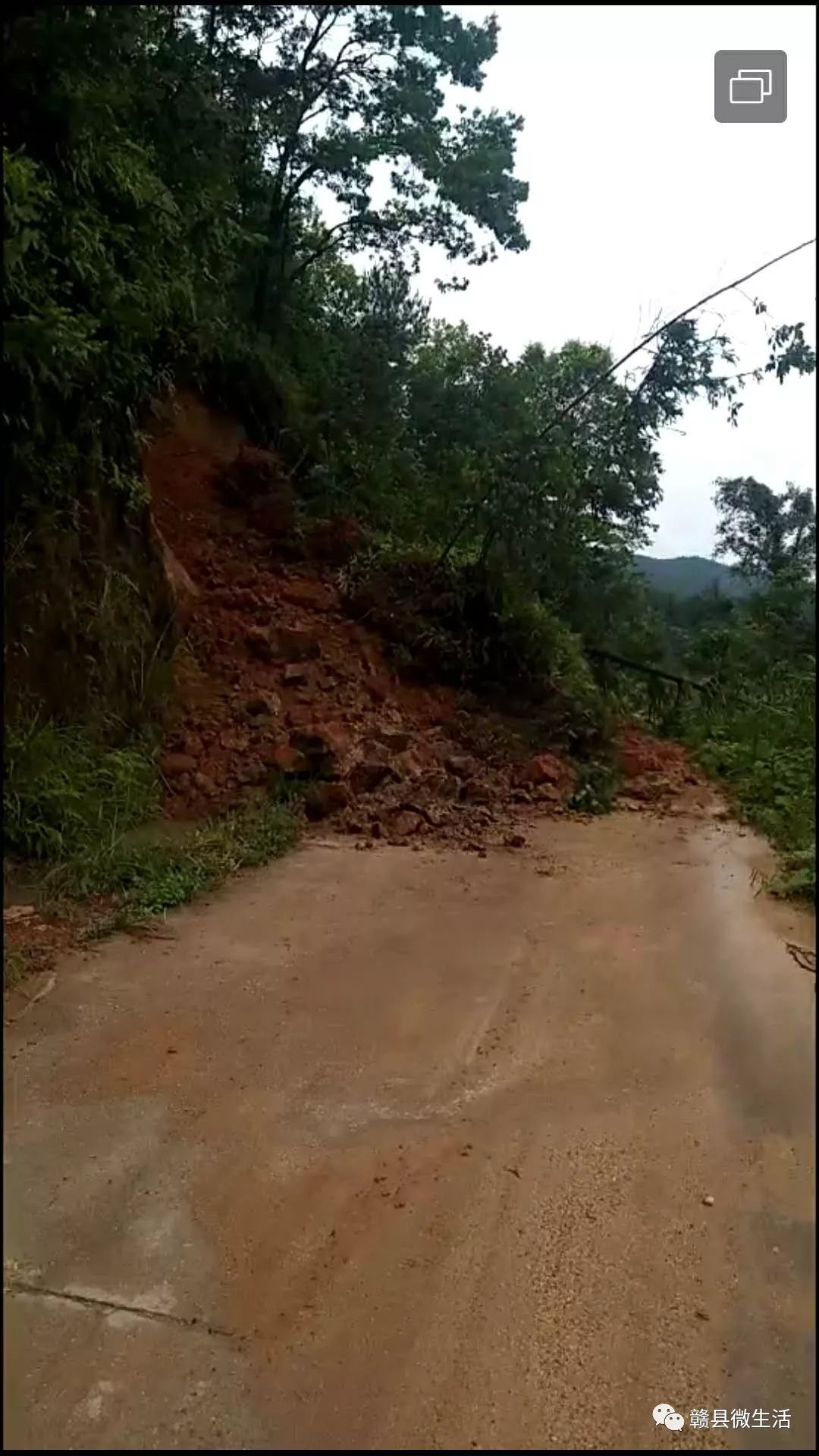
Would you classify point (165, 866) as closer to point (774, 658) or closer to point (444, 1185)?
point (444, 1185)

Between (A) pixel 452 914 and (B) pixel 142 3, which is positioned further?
(A) pixel 452 914

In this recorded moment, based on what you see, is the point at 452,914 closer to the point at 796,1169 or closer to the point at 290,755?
the point at 796,1169

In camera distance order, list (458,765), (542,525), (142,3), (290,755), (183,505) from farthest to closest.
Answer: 1. (183,505)
2. (542,525)
3. (458,765)
4. (290,755)
5. (142,3)

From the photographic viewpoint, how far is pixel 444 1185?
1.34 meters

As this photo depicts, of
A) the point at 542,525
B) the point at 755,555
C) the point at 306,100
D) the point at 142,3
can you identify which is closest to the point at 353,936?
the point at 755,555

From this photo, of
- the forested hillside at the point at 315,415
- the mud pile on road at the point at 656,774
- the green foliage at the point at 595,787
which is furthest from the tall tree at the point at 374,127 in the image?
the green foliage at the point at 595,787

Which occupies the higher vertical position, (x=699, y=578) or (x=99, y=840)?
(x=699, y=578)

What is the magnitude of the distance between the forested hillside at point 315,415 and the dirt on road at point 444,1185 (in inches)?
9.3

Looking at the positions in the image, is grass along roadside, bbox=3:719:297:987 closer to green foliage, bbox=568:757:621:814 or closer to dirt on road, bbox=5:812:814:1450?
dirt on road, bbox=5:812:814:1450

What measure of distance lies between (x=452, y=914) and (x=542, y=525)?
3.36m

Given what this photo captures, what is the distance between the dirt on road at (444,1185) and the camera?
746 millimetres

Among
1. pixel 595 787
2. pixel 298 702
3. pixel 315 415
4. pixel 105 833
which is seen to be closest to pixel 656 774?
pixel 595 787

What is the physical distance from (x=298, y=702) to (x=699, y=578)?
11.8 feet

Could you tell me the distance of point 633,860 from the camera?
203cm
